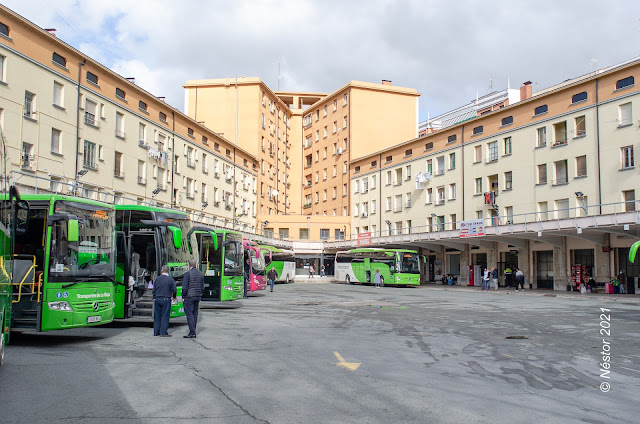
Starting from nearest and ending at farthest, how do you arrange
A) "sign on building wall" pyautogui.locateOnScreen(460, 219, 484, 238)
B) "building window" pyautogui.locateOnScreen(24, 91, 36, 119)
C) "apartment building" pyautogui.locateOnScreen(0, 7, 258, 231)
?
"apartment building" pyautogui.locateOnScreen(0, 7, 258, 231) → "building window" pyautogui.locateOnScreen(24, 91, 36, 119) → "sign on building wall" pyautogui.locateOnScreen(460, 219, 484, 238)

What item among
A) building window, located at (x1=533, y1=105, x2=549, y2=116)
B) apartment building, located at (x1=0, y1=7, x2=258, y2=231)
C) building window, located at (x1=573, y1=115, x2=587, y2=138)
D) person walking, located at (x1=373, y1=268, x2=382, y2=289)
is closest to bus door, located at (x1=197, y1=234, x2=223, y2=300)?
apartment building, located at (x1=0, y1=7, x2=258, y2=231)

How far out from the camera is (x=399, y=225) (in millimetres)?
58156

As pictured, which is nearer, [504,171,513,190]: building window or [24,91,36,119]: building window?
[24,91,36,119]: building window

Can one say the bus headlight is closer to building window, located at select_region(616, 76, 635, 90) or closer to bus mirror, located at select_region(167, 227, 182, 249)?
bus mirror, located at select_region(167, 227, 182, 249)

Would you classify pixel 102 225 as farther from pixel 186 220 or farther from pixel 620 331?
pixel 620 331

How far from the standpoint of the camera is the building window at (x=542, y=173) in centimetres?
4073

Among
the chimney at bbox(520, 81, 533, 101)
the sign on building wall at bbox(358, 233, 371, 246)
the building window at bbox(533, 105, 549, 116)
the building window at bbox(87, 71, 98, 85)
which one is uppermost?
the chimney at bbox(520, 81, 533, 101)

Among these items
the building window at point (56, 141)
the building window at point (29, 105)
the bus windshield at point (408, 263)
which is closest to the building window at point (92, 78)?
the building window at point (56, 141)

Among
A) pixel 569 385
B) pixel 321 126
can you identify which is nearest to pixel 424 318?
pixel 569 385

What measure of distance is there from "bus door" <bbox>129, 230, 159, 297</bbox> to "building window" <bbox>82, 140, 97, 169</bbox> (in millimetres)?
20953

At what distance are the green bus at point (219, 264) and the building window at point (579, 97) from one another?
27563 millimetres

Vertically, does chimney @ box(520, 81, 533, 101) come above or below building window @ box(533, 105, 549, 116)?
above

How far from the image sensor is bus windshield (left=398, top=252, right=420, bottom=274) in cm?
4625

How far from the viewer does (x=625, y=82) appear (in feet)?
115
